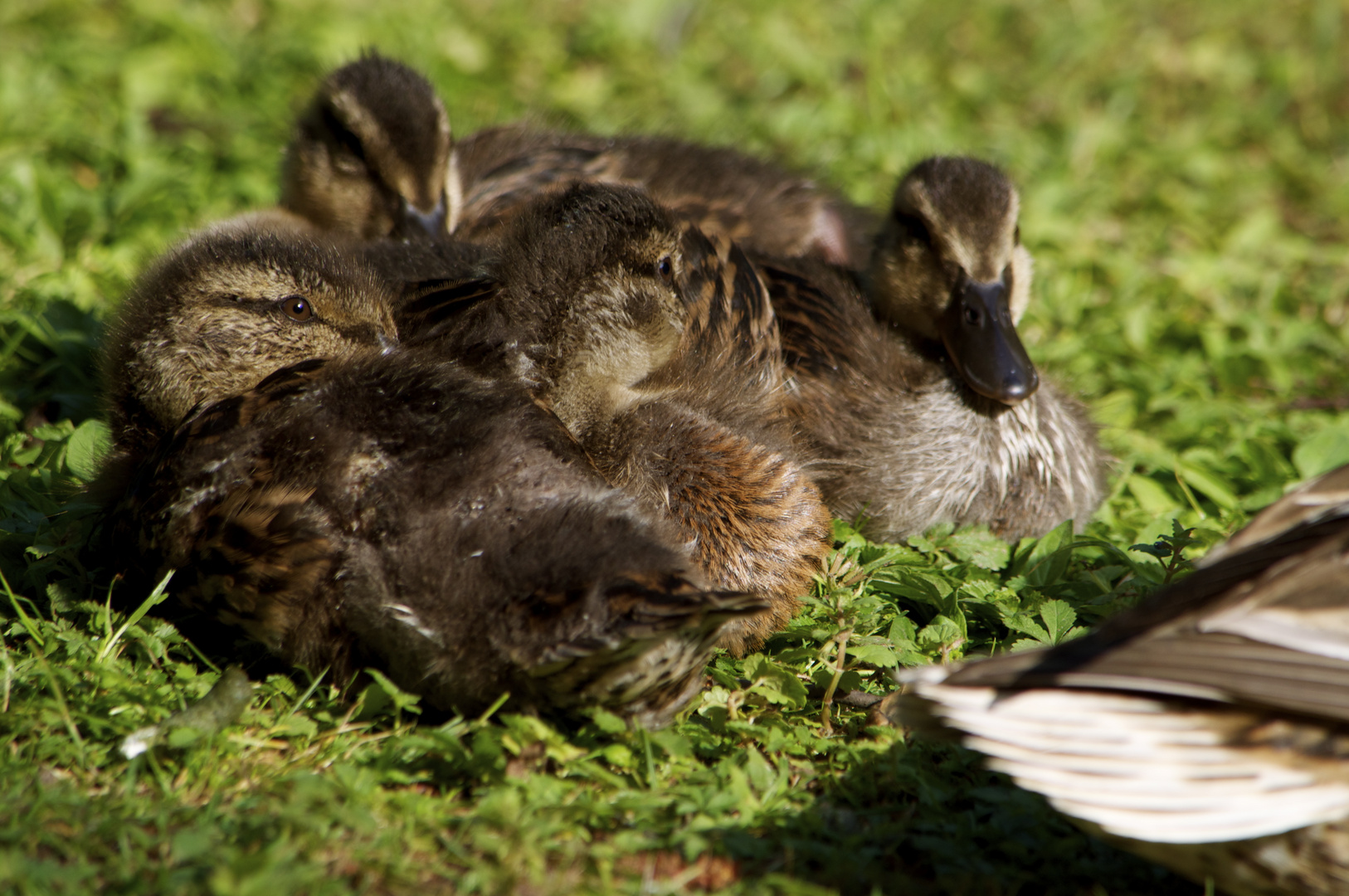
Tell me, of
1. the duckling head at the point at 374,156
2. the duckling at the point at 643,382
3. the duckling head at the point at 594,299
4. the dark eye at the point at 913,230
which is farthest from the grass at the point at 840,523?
the dark eye at the point at 913,230

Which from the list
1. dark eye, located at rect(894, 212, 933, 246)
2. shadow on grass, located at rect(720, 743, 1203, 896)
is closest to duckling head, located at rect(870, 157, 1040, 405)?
dark eye, located at rect(894, 212, 933, 246)

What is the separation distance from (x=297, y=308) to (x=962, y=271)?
93.8 inches

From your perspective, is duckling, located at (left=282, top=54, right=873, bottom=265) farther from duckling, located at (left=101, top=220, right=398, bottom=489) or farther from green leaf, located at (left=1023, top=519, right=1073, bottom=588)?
green leaf, located at (left=1023, top=519, right=1073, bottom=588)

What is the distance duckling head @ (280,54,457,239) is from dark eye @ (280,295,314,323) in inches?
62.1

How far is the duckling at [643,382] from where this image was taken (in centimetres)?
363

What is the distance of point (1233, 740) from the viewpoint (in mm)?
2477

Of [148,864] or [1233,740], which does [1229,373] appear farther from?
[148,864]

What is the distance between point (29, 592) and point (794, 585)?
222 centimetres

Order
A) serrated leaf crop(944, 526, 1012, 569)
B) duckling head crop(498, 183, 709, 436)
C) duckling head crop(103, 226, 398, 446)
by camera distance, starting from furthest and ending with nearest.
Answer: serrated leaf crop(944, 526, 1012, 569) → duckling head crop(498, 183, 709, 436) → duckling head crop(103, 226, 398, 446)

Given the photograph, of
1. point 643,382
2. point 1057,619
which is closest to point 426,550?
point 643,382

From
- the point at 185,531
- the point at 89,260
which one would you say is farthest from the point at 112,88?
the point at 185,531

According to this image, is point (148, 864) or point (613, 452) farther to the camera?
point (613, 452)

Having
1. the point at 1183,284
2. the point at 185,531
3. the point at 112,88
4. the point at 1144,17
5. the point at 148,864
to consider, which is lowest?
the point at 148,864

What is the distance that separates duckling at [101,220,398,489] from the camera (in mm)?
3537
